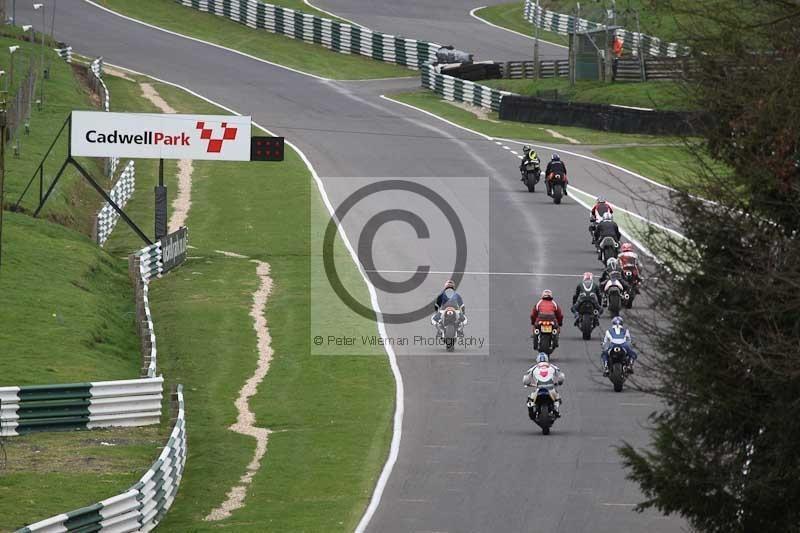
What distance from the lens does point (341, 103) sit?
68.6 meters

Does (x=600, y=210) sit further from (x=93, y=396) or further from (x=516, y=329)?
(x=93, y=396)

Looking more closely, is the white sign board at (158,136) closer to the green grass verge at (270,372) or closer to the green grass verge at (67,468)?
the green grass verge at (270,372)

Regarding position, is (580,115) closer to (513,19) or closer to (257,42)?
(257,42)

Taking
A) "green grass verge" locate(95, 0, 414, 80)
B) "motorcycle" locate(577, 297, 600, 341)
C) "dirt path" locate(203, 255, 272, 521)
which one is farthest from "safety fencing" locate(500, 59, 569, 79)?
"motorcycle" locate(577, 297, 600, 341)

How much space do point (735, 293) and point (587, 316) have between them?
16573 mm

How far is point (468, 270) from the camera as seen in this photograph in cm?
4134

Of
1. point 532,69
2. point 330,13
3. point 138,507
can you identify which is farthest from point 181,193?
point 330,13

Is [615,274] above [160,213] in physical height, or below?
below

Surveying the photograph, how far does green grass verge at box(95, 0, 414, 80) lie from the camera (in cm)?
7769

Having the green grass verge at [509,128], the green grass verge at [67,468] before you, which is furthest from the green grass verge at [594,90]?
the green grass verge at [67,468]

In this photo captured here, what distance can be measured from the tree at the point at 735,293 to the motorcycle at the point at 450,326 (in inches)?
583

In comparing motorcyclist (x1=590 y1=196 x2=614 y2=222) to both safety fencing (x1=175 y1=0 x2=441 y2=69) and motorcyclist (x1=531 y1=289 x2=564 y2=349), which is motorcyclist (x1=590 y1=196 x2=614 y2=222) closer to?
motorcyclist (x1=531 y1=289 x2=564 y2=349)

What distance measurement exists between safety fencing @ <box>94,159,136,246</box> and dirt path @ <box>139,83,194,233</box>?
5.54 ft

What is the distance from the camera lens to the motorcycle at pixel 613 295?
112ft
